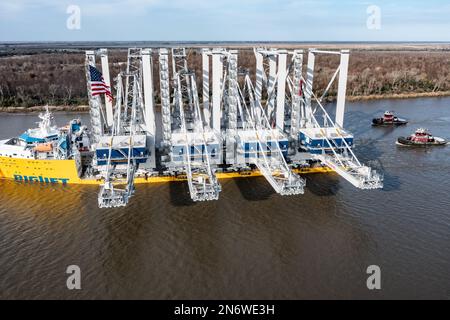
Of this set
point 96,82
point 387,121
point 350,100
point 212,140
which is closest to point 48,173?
point 96,82

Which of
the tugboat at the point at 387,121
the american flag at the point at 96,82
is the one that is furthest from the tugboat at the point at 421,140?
the american flag at the point at 96,82

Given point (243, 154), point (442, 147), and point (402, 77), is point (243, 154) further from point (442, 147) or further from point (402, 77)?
point (402, 77)

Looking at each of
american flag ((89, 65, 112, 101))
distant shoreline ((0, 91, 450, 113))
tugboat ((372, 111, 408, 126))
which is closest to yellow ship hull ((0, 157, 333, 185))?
american flag ((89, 65, 112, 101))

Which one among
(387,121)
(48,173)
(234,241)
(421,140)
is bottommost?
(234,241)

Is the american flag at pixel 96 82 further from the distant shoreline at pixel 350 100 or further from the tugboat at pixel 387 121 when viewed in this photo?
the tugboat at pixel 387 121

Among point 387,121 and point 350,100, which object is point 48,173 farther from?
point 350,100
